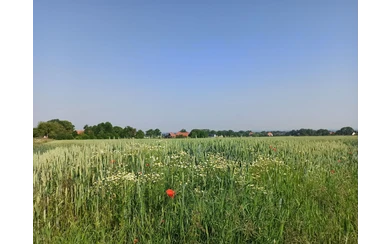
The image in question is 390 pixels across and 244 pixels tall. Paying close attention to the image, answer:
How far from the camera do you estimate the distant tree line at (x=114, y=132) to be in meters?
1.21

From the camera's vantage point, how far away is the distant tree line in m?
1.21

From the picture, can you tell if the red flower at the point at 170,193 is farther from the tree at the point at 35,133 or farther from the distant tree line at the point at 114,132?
the tree at the point at 35,133

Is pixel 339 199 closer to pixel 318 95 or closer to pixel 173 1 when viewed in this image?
pixel 318 95

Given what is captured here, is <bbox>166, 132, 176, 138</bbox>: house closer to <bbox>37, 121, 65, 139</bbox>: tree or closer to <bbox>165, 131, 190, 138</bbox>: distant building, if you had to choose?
<bbox>165, 131, 190, 138</bbox>: distant building

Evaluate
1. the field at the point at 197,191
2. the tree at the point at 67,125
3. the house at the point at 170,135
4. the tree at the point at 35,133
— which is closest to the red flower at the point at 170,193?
the field at the point at 197,191

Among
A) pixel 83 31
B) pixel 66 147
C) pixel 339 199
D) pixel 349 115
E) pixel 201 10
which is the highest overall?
pixel 201 10

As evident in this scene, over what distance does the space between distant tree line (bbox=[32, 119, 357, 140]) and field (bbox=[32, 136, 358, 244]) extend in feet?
0.09

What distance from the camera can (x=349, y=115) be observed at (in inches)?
48.3

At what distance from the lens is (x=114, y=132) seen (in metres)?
1.26

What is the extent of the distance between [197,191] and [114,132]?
469 mm

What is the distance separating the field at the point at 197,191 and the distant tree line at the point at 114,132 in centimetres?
3
